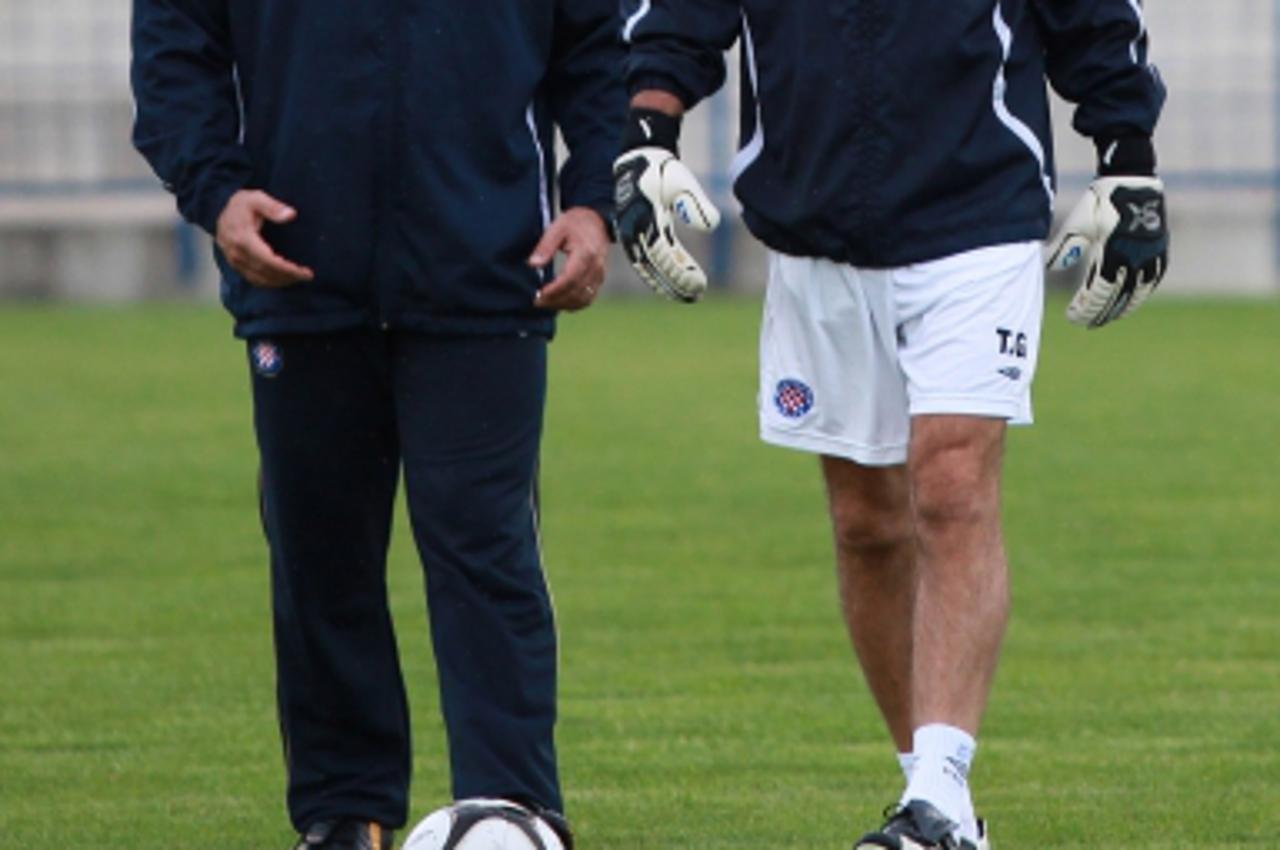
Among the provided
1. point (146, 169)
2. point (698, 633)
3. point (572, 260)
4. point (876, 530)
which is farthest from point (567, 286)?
point (146, 169)

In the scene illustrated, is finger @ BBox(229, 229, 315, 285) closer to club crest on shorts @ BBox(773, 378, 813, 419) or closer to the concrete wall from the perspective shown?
club crest on shorts @ BBox(773, 378, 813, 419)

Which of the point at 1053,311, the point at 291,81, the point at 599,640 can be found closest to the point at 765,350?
the point at 291,81

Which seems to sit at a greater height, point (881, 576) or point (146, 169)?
point (881, 576)

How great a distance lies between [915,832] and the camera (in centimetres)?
517

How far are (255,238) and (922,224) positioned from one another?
3.88 ft

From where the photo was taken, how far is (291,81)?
5.19 meters

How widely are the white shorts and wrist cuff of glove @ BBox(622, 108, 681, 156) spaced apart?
11.8 inches

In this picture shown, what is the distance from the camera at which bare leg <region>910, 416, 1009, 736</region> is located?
5375mm

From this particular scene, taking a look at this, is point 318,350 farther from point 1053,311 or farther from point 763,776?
point 1053,311

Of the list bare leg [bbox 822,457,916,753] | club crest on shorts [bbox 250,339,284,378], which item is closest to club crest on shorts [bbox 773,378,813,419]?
bare leg [bbox 822,457,916,753]

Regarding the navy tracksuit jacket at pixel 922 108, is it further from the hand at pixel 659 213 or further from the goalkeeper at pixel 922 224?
the hand at pixel 659 213

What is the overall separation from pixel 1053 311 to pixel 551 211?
54.2ft

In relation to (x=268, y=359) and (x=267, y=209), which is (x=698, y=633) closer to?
(x=268, y=359)

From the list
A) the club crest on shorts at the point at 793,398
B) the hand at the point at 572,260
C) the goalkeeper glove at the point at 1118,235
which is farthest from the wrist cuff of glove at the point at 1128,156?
the hand at the point at 572,260
